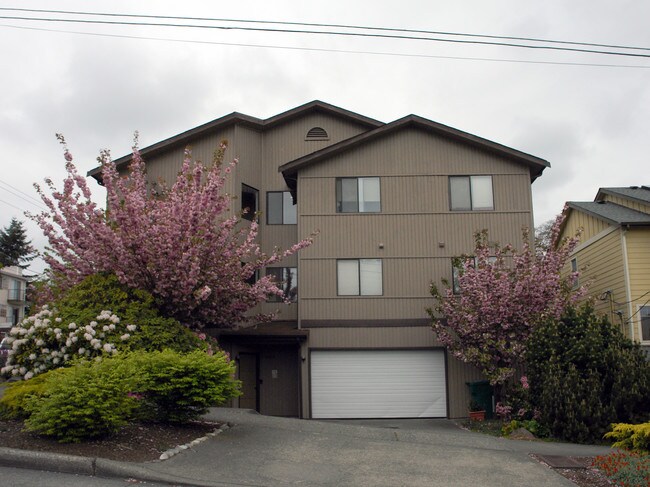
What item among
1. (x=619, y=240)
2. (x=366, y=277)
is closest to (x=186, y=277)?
(x=366, y=277)

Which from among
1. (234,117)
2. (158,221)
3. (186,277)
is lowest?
(186,277)

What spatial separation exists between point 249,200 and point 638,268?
1184 centimetres

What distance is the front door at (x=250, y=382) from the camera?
2034 centimetres

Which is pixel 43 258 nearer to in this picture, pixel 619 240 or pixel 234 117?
pixel 234 117

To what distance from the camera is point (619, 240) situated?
1983cm

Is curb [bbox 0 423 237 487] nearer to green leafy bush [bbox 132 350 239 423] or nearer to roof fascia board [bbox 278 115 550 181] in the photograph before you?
green leafy bush [bbox 132 350 239 423]

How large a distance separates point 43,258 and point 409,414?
35.0 ft

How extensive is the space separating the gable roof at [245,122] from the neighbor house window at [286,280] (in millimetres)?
4774

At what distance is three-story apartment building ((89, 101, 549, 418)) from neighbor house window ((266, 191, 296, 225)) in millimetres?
922

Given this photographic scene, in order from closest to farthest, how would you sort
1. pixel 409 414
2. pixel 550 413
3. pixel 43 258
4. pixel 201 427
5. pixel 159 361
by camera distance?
pixel 159 361, pixel 201 427, pixel 550 413, pixel 43 258, pixel 409 414

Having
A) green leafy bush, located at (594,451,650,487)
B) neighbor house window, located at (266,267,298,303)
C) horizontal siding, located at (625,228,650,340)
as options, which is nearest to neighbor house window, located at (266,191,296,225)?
neighbor house window, located at (266,267,298,303)

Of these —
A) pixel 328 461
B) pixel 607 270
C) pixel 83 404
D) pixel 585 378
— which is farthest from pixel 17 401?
pixel 607 270

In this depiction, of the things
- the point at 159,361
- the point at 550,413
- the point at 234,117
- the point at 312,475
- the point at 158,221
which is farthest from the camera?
the point at 234,117

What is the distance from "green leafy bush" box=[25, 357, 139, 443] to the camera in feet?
28.6
